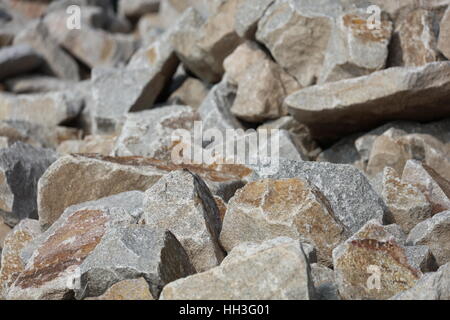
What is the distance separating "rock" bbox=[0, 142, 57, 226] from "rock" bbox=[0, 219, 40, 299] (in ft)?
0.91

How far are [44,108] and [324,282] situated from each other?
14.8 ft

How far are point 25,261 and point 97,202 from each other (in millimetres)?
504

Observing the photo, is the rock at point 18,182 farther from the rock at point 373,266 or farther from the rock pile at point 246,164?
the rock at point 373,266

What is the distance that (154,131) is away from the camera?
514 centimetres

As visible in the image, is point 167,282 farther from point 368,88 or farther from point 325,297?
point 368,88

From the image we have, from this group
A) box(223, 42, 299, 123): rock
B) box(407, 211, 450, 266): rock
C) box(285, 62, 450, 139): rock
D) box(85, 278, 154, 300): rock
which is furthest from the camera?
box(223, 42, 299, 123): rock

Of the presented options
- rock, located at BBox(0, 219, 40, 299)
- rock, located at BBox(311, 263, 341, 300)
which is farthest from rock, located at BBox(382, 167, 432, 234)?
rock, located at BBox(0, 219, 40, 299)

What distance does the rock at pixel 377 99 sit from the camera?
4469 mm

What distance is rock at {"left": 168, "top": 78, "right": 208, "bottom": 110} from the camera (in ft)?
21.5

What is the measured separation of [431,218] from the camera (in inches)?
137

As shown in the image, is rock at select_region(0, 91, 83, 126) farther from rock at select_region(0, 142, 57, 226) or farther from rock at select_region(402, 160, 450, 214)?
rock at select_region(402, 160, 450, 214)

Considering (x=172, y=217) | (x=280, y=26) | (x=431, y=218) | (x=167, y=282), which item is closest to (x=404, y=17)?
(x=280, y=26)

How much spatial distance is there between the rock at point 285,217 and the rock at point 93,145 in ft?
7.16

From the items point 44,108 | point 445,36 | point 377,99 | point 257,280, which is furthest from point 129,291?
point 44,108
